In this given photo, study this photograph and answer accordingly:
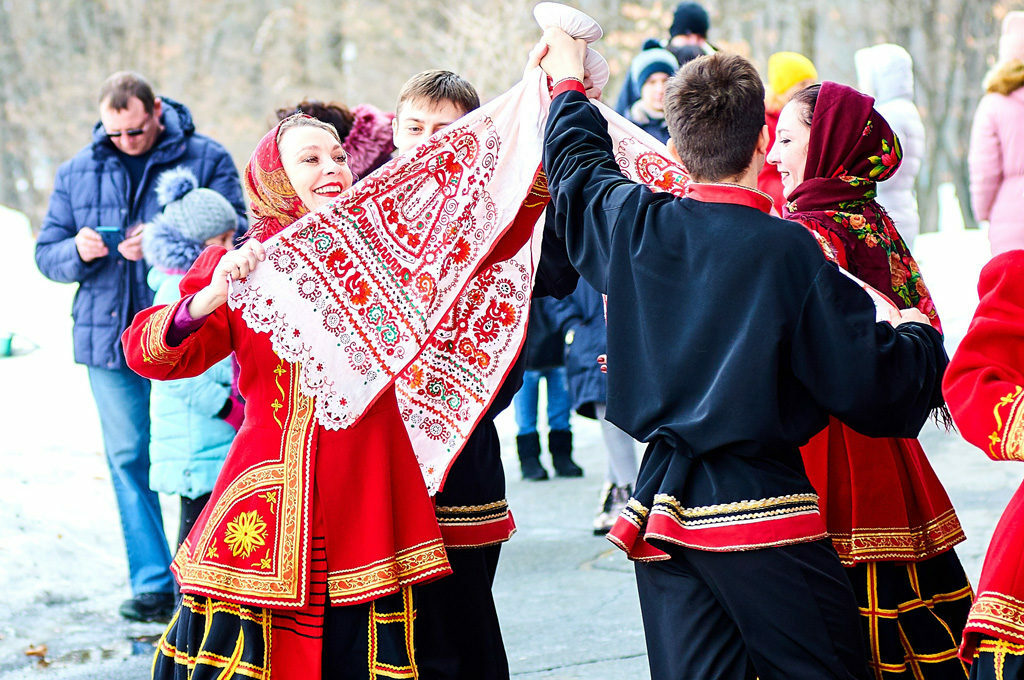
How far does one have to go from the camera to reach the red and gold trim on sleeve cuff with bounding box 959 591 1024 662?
258cm

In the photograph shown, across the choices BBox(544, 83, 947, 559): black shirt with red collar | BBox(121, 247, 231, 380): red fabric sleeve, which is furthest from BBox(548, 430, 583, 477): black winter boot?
BBox(544, 83, 947, 559): black shirt with red collar

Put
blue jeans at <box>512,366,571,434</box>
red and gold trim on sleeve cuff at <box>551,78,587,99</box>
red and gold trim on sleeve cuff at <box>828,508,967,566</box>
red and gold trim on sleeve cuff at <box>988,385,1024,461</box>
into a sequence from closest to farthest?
red and gold trim on sleeve cuff at <box>988,385,1024,461</box>, red and gold trim on sleeve cuff at <box>551,78,587,99</box>, red and gold trim on sleeve cuff at <box>828,508,967,566</box>, blue jeans at <box>512,366,571,434</box>

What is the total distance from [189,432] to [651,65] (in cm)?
322

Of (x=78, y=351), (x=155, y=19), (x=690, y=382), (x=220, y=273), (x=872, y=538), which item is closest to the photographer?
(x=690, y=382)

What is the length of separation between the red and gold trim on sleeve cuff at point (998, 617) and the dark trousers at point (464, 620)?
1423 mm

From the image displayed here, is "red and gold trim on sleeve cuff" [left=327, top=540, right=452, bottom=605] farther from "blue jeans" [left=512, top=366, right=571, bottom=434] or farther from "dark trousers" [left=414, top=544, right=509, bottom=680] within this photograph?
"blue jeans" [left=512, top=366, right=571, bottom=434]

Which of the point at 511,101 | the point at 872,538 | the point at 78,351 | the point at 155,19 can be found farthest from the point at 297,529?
the point at 155,19

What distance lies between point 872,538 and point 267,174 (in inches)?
72.6

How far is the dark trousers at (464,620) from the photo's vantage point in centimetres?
355

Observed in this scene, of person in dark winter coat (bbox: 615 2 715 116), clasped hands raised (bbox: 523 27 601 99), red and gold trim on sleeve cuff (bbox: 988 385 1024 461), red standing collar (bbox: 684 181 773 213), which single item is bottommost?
red and gold trim on sleeve cuff (bbox: 988 385 1024 461)

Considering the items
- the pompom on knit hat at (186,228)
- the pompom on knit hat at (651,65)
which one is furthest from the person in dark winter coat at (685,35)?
the pompom on knit hat at (186,228)

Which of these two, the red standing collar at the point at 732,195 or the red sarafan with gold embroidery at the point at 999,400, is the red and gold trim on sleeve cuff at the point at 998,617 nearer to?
the red sarafan with gold embroidery at the point at 999,400

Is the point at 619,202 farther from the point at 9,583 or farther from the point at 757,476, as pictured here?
the point at 9,583

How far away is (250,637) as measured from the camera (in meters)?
3.23
